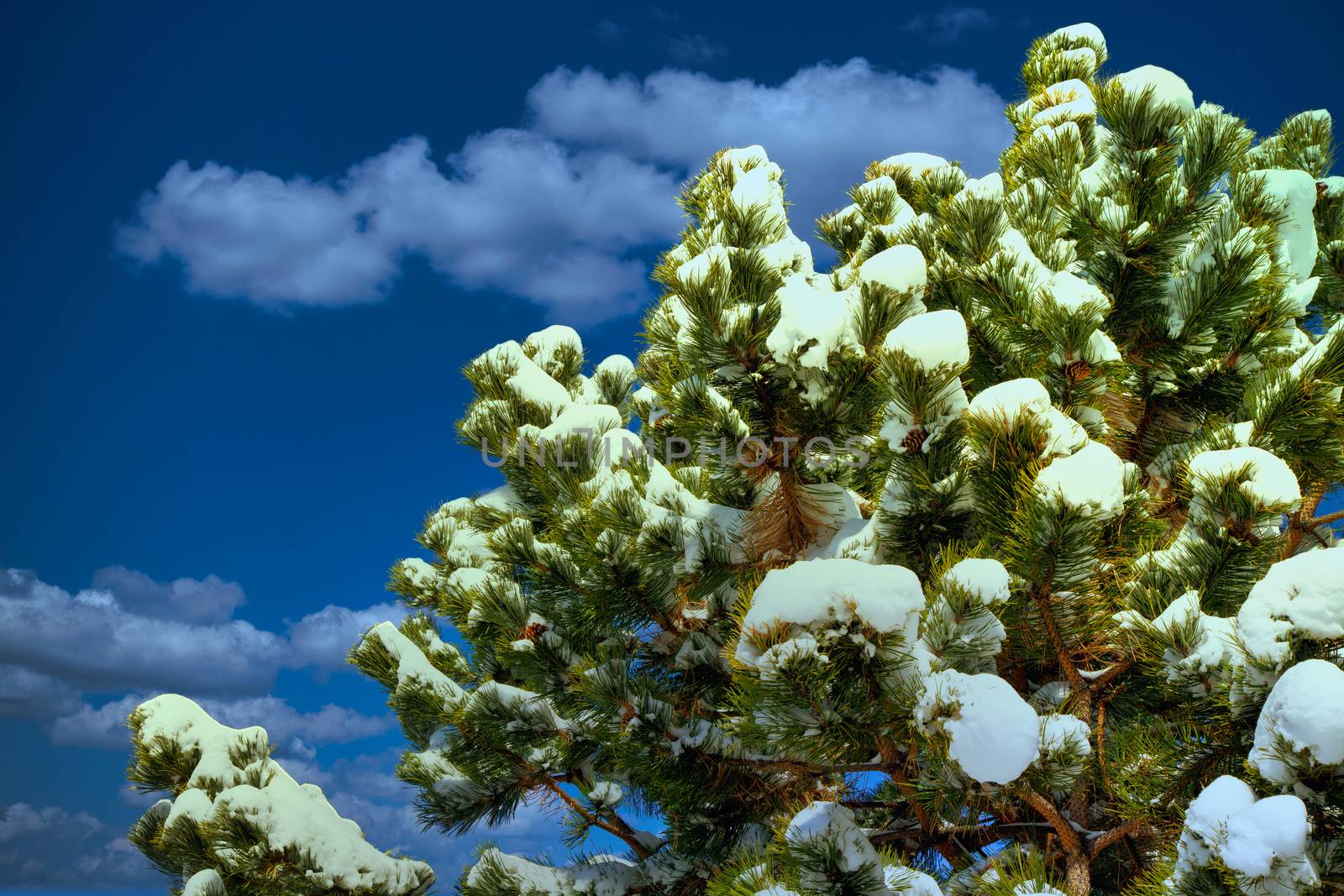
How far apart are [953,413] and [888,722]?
1326 millimetres

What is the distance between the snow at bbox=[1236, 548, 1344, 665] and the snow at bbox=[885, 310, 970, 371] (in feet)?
4.43

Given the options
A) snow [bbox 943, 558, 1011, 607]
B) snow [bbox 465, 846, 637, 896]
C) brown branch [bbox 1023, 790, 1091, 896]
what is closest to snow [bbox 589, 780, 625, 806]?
snow [bbox 465, 846, 637, 896]

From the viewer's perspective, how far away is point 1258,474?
4141 mm

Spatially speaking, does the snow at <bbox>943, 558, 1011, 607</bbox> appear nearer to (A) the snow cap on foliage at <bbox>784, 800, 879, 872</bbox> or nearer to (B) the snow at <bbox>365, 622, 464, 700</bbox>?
(A) the snow cap on foliage at <bbox>784, 800, 879, 872</bbox>

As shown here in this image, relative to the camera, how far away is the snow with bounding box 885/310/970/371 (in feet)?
13.3

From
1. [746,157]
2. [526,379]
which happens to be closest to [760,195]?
[746,157]

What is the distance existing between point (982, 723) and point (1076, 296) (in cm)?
242

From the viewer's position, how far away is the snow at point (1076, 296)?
190 inches

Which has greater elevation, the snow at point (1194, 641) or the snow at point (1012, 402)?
the snow at point (1012, 402)

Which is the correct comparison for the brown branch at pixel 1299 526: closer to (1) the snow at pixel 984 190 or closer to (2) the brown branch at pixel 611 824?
(1) the snow at pixel 984 190

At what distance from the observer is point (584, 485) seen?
19.4 feet

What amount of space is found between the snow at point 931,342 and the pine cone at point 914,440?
Answer: 349 mm

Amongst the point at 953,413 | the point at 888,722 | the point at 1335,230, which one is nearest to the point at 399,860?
the point at 888,722

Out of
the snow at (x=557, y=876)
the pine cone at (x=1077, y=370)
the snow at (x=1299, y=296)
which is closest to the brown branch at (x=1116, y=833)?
the pine cone at (x=1077, y=370)
